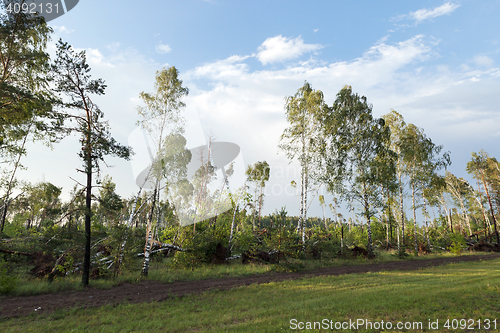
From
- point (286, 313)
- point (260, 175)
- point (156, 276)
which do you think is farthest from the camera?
point (260, 175)

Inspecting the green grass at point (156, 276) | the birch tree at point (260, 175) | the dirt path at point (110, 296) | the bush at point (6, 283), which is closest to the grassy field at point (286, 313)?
the dirt path at point (110, 296)

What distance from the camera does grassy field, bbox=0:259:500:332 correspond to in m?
6.23

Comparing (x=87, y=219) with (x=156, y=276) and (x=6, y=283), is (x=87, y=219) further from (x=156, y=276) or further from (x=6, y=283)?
(x=156, y=276)

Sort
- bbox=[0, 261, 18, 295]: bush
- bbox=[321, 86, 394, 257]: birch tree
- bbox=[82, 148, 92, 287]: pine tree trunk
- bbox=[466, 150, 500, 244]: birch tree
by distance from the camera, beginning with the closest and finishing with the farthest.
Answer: bbox=[0, 261, 18, 295]: bush
bbox=[82, 148, 92, 287]: pine tree trunk
bbox=[321, 86, 394, 257]: birch tree
bbox=[466, 150, 500, 244]: birch tree

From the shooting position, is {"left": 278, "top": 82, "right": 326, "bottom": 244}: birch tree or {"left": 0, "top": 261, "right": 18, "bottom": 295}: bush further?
{"left": 278, "top": 82, "right": 326, "bottom": 244}: birch tree

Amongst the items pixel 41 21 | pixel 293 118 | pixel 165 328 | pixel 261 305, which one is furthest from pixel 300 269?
pixel 41 21

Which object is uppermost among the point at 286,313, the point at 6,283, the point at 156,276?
the point at 286,313

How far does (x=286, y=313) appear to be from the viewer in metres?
7.31

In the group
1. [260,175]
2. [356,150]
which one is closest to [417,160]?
[356,150]

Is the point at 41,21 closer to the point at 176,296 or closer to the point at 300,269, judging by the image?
the point at 176,296

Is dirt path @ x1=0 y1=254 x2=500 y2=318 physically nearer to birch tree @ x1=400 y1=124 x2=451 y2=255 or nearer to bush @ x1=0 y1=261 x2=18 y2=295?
bush @ x1=0 y1=261 x2=18 y2=295

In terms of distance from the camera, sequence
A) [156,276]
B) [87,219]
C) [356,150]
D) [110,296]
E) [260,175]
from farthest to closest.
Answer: [260,175] → [356,150] → [156,276] → [87,219] → [110,296]

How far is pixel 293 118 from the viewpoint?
24.5m

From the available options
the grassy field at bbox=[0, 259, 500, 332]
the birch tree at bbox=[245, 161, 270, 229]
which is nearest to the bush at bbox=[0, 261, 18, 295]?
the grassy field at bbox=[0, 259, 500, 332]
